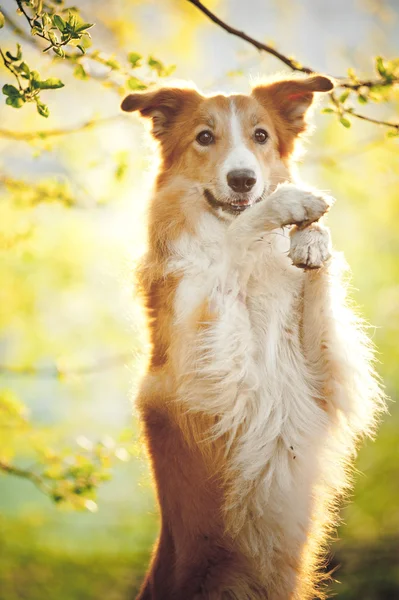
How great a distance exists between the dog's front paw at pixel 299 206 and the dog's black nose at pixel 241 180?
225mm

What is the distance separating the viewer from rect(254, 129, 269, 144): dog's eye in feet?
8.66

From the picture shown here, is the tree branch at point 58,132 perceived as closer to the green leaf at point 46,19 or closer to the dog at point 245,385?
the dog at point 245,385

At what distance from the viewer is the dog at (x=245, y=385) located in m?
2.36

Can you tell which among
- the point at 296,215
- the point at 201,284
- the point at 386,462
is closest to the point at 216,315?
the point at 201,284

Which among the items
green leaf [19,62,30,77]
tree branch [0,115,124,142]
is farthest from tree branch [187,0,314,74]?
tree branch [0,115,124,142]

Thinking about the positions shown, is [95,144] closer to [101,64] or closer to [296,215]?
[101,64]

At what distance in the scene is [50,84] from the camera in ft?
6.20

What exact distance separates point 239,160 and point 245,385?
91 centimetres

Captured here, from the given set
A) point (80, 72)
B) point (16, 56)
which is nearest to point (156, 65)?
point (80, 72)

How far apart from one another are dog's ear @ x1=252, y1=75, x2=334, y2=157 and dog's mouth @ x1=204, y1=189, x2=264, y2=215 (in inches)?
16.3

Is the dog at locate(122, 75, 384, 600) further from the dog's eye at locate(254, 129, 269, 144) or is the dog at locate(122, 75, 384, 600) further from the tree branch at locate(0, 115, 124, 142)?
the tree branch at locate(0, 115, 124, 142)

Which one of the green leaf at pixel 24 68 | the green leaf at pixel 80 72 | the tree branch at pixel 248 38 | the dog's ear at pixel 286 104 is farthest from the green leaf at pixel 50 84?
the dog's ear at pixel 286 104

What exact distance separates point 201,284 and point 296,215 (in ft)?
1.62

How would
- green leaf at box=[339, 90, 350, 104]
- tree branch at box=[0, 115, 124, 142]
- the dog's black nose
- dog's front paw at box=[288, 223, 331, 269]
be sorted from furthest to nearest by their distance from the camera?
tree branch at box=[0, 115, 124, 142]
green leaf at box=[339, 90, 350, 104]
the dog's black nose
dog's front paw at box=[288, 223, 331, 269]
